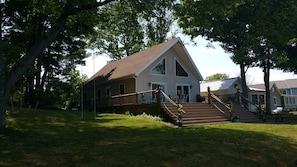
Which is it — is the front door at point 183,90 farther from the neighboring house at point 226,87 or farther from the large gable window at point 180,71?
the neighboring house at point 226,87

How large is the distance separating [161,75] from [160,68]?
657 mm

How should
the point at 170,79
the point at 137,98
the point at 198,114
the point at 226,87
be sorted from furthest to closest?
1. the point at 226,87
2. the point at 170,79
3. the point at 137,98
4. the point at 198,114

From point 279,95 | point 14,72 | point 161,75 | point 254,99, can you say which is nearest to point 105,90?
A: point 161,75

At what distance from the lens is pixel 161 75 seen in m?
26.2

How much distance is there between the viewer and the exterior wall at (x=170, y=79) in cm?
2496

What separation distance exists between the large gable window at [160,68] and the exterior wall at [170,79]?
23cm

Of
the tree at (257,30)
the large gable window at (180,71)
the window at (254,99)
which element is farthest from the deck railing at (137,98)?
the window at (254,99)

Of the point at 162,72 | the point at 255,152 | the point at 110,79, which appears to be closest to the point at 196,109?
the point at 162,72

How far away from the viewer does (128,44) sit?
45031mm

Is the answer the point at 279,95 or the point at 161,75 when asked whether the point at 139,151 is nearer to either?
the point at 161,75

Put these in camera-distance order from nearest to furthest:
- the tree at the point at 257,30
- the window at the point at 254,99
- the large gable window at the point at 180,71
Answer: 1. the large gable window at the point at 180,71
2. the tree at the point at 257,30
3. the window at the point at 254,99

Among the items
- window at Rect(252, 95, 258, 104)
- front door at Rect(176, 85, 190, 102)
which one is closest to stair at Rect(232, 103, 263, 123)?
front door at Rect(176, 85, 190, 102)

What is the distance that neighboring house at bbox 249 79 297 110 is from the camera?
42.4 m

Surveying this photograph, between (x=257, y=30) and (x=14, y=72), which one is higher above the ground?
(x=257, y=30)
